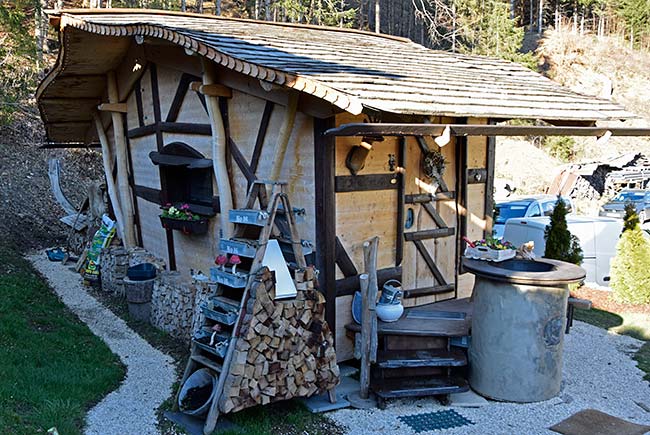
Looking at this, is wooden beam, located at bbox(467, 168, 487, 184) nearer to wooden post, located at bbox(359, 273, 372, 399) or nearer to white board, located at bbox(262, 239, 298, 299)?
wooden post, located at bbox(359, 273, 372, 399)

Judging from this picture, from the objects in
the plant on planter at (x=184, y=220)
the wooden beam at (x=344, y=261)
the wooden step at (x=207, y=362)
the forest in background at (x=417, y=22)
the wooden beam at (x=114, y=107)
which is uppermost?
the forest in background at (x=417, y=22)

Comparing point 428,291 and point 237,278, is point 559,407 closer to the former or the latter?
point 428,291

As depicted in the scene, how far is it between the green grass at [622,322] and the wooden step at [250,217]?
5553 millimetres

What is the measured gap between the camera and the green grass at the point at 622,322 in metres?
8.60

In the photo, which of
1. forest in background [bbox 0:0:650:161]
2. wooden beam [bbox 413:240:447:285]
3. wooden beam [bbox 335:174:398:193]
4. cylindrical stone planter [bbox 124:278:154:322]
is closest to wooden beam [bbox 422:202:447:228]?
wooden beam [bbox 413:240:447:285]

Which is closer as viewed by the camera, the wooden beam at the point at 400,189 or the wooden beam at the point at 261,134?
the wooden beam at the point at 261,134

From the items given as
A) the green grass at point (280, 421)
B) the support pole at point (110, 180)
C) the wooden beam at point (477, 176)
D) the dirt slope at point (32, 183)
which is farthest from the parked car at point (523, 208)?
the dirt slope at point (32, 183)

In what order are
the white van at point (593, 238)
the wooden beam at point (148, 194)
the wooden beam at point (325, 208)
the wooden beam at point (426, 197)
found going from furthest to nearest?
the white van at point (593, 238) → the wooden beam at point (148, 194) → the wooden beam at point (426, 197) → the wooden beam at point (325, 208)

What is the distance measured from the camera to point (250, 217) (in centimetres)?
561

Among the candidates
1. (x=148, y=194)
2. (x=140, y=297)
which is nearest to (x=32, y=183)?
(x=148, y=194)

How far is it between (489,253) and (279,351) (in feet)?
8.69

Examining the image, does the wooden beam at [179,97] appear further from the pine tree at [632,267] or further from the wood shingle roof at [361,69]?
the pine tree at [632,267]

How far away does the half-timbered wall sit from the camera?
21.6 feet

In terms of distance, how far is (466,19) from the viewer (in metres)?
31.8
